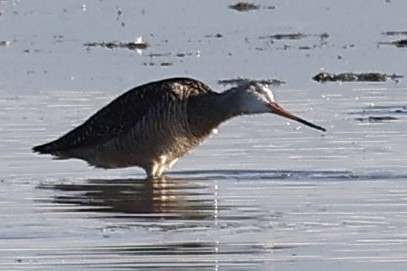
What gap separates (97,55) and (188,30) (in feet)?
9.76

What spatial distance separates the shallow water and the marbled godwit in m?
0.18

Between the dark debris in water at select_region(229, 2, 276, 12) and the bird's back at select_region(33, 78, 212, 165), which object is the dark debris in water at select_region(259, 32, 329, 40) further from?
the bird's back at select_region(33, 78, 212, 165)

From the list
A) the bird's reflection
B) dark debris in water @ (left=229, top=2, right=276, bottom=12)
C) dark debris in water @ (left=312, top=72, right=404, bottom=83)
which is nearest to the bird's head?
the bird's reflection

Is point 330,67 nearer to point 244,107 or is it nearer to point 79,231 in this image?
point 244,107

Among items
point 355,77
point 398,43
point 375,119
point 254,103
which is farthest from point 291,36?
point 254,103

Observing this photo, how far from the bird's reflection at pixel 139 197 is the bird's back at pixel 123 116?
475mm

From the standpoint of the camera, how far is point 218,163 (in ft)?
49.8

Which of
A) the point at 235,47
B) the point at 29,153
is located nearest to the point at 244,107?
the point at 29,153

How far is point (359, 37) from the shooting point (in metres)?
24.4

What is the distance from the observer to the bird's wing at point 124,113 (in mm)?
15148

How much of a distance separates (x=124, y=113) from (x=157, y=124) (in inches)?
15.4

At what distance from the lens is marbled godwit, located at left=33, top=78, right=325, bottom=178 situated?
1503cm

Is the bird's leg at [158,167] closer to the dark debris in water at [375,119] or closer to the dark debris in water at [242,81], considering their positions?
the dark debris in water at [375,119]

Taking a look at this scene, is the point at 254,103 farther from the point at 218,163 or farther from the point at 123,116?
the point at 123,116
